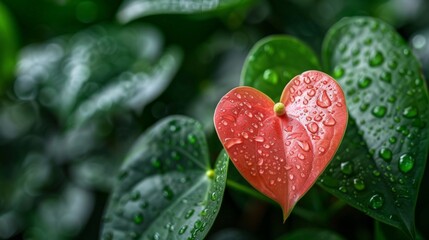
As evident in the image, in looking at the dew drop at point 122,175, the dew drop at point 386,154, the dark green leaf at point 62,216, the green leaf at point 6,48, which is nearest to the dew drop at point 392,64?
the dew drop at point 386,154

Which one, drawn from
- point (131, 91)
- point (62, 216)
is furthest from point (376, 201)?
point (62, 216)

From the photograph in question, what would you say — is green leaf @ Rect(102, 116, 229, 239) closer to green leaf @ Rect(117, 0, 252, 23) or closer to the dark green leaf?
green leaf @ Rect(117, 0, 252, 23)

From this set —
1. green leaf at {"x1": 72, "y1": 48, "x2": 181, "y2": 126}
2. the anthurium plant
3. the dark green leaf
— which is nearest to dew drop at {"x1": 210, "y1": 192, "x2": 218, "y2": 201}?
the anthurium plant

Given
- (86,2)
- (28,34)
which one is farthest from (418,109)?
(28,34)

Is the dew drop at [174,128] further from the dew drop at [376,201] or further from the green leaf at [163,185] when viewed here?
the dew drop at [376,201]

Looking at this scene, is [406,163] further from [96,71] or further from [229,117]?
[96,71]
